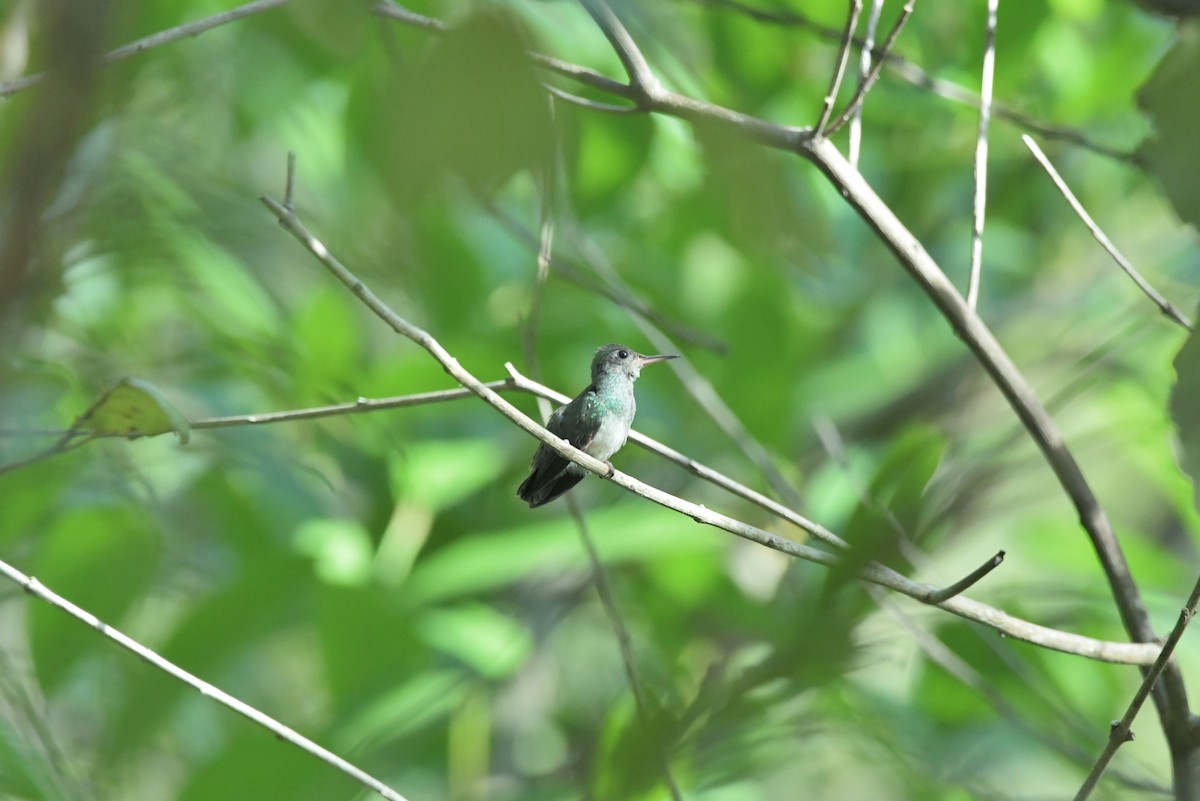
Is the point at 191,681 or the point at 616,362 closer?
the point at 191,681

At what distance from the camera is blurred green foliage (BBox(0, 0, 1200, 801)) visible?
66 cm

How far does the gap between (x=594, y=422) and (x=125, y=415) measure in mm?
2096

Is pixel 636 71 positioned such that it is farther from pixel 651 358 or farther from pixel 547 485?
pixel 651 358

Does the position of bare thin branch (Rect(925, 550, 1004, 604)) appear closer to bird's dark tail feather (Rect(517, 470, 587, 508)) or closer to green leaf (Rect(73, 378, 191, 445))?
green leaf (Rect(73, 378, 191, 445))

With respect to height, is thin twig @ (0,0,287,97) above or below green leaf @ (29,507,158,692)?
above

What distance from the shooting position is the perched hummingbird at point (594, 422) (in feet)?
11.2

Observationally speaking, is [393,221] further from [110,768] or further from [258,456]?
[258,456]

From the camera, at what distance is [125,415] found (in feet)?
5.65

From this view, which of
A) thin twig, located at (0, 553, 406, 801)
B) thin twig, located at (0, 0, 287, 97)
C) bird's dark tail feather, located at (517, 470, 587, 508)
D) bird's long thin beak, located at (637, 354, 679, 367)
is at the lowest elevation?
thin twig, located at (0, 553, 406, 801)

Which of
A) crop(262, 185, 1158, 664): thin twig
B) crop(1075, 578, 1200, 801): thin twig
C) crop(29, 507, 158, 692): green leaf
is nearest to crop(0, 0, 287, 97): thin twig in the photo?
crop(262, 185, 1158, 664): thin twig

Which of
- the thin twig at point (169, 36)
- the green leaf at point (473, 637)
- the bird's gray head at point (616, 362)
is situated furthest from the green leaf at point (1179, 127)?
the bird's gray head at point (616, 362)

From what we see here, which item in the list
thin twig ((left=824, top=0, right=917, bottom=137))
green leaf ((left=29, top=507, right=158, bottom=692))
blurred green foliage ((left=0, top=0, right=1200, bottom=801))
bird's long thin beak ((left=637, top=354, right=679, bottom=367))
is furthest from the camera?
bird's long thin beak ((left=637, top=354, right=679, bottom=367))

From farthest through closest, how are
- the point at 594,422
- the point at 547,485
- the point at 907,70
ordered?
1. the point at 594,422
2. the point at 547,485
3. the point at 907,70

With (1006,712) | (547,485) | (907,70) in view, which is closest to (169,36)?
(907,70)
